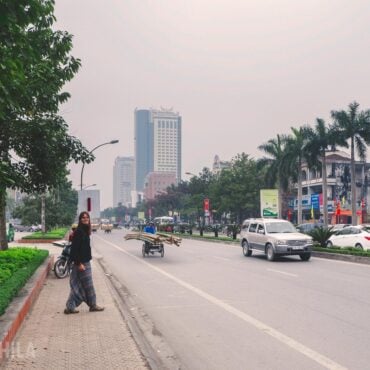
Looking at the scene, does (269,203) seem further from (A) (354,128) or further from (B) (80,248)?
(B) (80,248)

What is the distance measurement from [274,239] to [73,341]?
48.0 feet

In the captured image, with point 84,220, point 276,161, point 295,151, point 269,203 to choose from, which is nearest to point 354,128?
point 295,151

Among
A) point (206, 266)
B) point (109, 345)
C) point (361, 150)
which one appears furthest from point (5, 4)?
point (361, 150)

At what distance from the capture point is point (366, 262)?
1991cm

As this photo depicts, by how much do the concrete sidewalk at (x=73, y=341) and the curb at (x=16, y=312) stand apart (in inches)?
4.0

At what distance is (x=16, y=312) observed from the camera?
303 inches

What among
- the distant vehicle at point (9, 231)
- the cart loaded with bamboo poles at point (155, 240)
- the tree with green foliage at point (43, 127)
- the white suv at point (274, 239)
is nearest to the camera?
the tree with green foliage at point (43, 127)

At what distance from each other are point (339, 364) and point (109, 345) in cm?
296

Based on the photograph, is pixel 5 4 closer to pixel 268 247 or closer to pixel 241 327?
pixel 241 327

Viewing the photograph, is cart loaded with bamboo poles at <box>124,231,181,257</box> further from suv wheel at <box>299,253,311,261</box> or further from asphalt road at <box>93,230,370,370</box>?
suv wheel at <box>299,253,311,261</box>

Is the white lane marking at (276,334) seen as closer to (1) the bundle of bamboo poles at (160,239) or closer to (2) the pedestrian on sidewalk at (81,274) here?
(2) the pedestrian on sidewalk at (81,274)

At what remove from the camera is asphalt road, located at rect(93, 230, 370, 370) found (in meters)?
6.43

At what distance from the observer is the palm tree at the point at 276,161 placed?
58250mm

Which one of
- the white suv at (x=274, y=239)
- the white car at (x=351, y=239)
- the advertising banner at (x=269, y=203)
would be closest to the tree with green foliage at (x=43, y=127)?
the white suv at (x=274, y=239)
